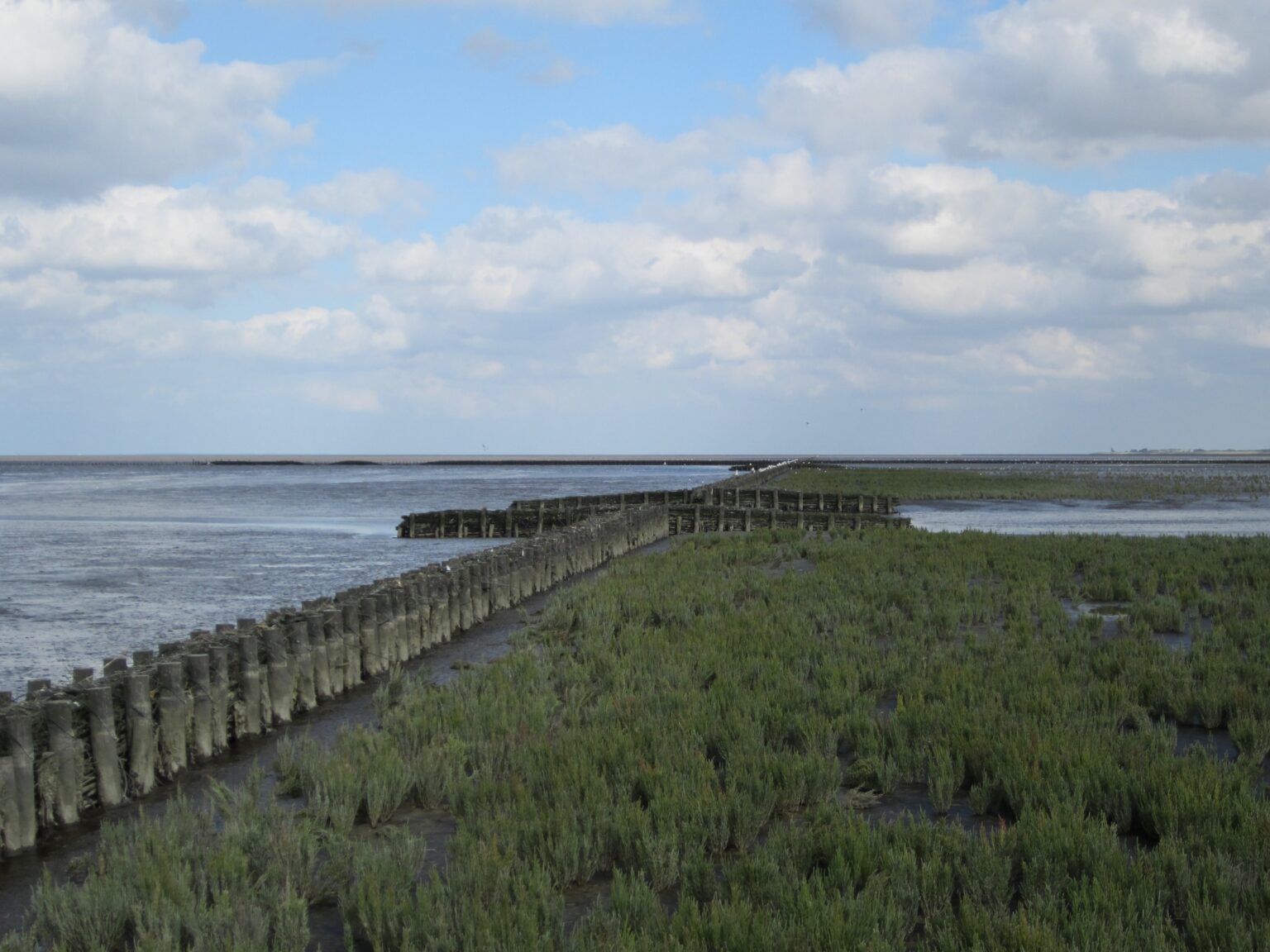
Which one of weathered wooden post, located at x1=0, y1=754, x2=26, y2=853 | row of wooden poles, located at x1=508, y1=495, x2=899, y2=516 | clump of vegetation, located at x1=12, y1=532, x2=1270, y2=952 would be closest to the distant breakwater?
weathered wooden post, located at x1=0, y1=754, x2=26, y2=853

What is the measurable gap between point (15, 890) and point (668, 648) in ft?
24.1

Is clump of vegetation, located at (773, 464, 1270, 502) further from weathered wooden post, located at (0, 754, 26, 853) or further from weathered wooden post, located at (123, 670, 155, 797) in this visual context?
weathered wooden post, located at (0, 754, 26, 853)

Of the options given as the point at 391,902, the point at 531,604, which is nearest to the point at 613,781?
the point at 391,902

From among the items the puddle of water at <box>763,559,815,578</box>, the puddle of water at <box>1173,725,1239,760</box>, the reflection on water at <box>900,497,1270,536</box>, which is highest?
the puddle of water at <box>763,559,815,578</box>

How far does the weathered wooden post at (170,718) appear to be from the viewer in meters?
9.70

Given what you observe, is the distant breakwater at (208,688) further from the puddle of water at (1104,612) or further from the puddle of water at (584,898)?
the puddle of water at (1104,612)

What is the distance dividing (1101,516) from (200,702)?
4972 cm

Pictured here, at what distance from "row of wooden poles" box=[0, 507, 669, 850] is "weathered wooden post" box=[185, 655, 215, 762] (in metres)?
0.01

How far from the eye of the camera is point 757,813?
23.9ft

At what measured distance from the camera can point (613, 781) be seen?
8133 mm

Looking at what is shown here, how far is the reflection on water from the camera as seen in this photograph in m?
42.8

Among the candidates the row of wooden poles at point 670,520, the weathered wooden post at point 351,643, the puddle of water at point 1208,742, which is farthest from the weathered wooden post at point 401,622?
the row of wooden poles at point 670,520

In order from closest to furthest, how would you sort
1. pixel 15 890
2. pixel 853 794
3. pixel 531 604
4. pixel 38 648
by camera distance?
pixel 15 890
pixel 853 794
pixel 38 648
pixel 531 604

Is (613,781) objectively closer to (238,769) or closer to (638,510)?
(238,769)
